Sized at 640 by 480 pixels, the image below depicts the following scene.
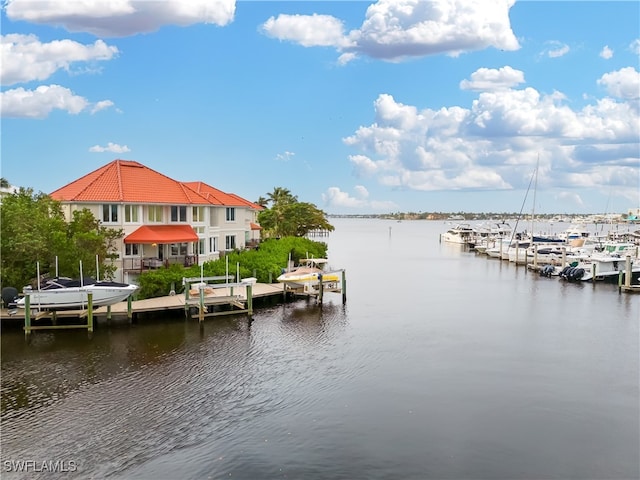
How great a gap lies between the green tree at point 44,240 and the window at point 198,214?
734 centimetres

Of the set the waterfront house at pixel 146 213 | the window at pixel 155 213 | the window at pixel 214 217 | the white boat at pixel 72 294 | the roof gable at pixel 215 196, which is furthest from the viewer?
the roof gable at pixel 215 196

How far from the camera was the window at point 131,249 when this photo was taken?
37.9 meters

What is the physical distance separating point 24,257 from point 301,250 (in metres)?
29.7

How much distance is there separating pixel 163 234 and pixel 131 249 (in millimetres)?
2398

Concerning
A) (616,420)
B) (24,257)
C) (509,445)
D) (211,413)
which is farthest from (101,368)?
(616,420)

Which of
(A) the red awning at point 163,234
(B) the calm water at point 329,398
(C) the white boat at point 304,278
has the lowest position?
(B) the calm water at point 329,398

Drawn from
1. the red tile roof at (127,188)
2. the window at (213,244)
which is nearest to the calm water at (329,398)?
the red tile roof at (127,188)

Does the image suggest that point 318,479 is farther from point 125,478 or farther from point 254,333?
point 254,333

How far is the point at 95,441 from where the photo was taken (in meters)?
16.5

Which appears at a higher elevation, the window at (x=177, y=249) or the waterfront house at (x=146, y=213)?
the waterfront house at (x=146, y=213)

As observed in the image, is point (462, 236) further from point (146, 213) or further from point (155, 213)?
point (146, 213)

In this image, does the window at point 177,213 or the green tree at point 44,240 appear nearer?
Answer: the green tree at point 44,240

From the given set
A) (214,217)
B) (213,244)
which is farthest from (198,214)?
(213,244)

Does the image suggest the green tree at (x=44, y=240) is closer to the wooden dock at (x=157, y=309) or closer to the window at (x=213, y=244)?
the wooden dock at (x=157, y=309)
